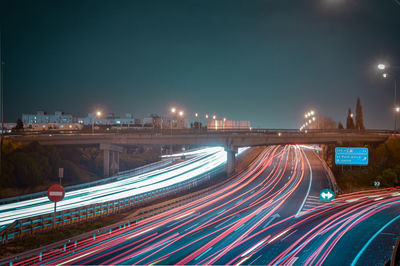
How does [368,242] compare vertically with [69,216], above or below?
below

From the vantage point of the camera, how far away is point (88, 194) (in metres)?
36.2

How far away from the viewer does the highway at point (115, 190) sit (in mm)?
27797

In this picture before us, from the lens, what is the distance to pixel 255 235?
21.1m

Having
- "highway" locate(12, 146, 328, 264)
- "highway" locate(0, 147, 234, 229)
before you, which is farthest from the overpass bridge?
"highway" locate(12, 146, 328, 264)

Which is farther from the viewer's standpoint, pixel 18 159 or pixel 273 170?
pixel 273 170

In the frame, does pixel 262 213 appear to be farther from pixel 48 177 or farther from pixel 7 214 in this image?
pixel 48 177

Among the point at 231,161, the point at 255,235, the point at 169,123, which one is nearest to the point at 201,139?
the point at 231,161

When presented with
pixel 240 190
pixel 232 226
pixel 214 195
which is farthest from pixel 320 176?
pixel 232 226

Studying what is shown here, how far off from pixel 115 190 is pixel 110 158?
2058 cm

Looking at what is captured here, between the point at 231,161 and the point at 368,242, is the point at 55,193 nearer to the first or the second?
the point at 368,242

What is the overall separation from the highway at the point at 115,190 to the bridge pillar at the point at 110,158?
7.96 metres

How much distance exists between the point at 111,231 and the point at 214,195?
17.3m

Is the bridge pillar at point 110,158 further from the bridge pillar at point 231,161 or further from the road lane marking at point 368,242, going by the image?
the road lane marking at point 368,242

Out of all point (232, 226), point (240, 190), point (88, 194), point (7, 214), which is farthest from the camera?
point (240, 190)
